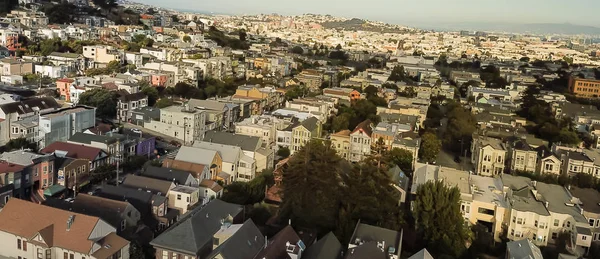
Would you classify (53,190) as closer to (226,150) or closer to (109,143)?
(109,143)

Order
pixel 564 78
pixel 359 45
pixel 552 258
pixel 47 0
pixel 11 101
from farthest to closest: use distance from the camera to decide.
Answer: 1. pixel 359 45
2. pixel 47 0
3. pixel 564 78
4. pixel 11 101
5. pixel 552 258

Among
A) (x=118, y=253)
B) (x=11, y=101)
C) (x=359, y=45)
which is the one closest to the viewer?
(x=118, y=253)

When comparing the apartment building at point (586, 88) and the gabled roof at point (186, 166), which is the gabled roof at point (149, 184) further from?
the apartment building at point (586, 88)

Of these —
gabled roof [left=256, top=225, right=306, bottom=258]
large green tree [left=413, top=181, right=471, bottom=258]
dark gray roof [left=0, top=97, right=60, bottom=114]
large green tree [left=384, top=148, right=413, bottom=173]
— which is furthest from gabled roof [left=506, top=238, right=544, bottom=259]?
dark gray roof [left=0, top=97, right=60, bottom=114]

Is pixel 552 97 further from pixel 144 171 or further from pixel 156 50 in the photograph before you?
pixel 144 171

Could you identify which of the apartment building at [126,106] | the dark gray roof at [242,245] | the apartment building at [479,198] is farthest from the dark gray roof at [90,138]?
the apartment building at [479,198]

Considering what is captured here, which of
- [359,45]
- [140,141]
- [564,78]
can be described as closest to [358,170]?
[140,141]
